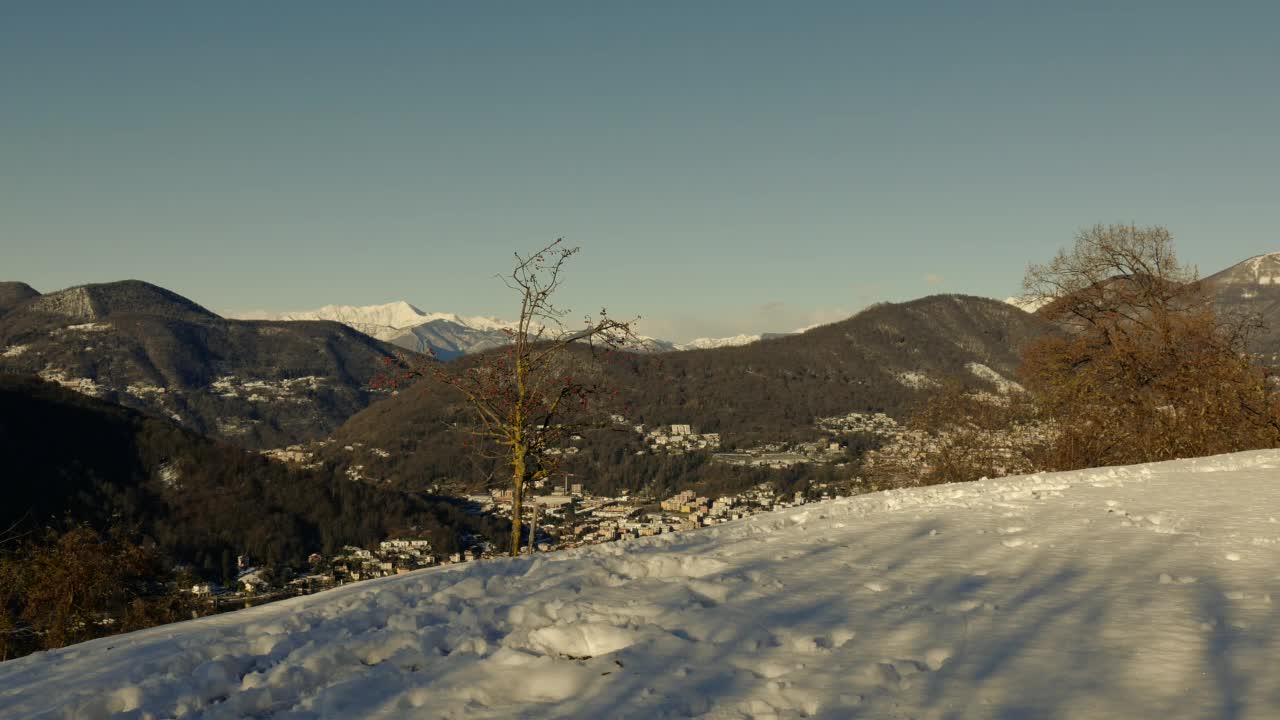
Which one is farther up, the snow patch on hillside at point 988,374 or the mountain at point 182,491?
the snow patch on hillside at point 988,374

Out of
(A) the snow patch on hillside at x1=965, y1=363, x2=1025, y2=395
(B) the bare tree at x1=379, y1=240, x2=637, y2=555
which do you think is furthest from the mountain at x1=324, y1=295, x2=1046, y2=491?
(B) the bare tree at x1=379, y1=240, x2=637, y2=555

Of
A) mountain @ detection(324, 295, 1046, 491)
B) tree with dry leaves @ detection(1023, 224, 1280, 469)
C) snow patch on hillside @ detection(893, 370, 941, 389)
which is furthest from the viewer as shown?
snow patch on hillside @ detection(893, 370, 941, 389)

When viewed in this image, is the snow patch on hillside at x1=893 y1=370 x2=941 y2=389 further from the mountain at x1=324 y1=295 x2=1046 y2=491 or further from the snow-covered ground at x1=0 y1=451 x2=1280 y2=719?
the snow-covered ground at x1=0 y1=451 x2=1280 y2=719

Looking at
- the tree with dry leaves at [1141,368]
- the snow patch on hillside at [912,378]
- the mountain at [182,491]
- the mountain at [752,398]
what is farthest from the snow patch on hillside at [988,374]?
the tree with dry leaves at [1141,368]

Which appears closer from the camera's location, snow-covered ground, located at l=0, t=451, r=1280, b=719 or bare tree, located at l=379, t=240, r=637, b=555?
snow-covered ground, located at l=0, t=451, r=1280, b=719

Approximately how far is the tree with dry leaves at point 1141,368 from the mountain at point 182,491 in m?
68.5

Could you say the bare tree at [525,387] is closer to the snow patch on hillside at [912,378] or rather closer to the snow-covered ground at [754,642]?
the snow-covered ground at [754,642]

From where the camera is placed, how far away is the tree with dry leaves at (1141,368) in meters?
26.1

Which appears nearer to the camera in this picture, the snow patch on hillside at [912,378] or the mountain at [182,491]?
the mountain at [182,491]

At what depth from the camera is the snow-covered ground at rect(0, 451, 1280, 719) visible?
4.97 metres

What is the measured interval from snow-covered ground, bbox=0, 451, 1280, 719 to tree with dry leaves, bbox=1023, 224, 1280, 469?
19777 millimetres

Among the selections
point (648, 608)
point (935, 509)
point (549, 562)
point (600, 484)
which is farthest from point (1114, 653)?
point (600, 484)

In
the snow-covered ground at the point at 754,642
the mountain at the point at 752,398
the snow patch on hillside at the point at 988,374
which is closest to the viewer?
the snow-covered ground at the point at 754,642

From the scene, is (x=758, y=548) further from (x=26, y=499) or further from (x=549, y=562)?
(x=26, y=499)
